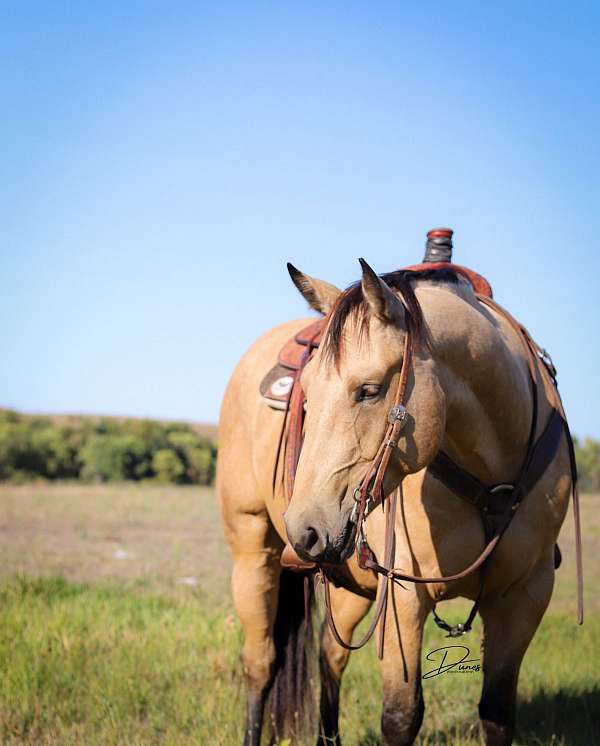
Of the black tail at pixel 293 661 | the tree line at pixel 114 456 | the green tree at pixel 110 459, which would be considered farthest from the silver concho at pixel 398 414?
the green tree at pixel 110 459

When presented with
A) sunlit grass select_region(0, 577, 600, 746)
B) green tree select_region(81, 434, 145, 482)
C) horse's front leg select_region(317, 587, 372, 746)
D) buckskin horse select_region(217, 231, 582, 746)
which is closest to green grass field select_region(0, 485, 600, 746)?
sunlit grass select_region(0, 577, 600, 746)

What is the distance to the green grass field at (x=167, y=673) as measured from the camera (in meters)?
4.04

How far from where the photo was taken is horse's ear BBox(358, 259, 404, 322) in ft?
7.33

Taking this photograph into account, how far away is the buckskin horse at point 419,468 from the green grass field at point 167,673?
0.54 metres

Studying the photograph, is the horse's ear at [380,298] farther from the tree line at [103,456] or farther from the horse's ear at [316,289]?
the tree line at [103,456]

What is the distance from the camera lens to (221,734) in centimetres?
382

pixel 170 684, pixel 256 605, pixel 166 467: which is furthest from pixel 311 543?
pixel 166 467

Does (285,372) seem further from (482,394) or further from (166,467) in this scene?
(166,467)

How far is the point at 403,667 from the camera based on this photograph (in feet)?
9.03

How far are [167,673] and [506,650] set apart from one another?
256 centimetres

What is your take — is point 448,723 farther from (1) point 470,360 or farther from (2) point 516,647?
(1) point 470,360

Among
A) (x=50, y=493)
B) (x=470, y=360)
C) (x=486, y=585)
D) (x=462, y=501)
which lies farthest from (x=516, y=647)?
(x=50, y=493)

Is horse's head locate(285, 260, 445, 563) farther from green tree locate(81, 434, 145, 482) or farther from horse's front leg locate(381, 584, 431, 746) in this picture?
green tree locate(81, 434, 145, 482)

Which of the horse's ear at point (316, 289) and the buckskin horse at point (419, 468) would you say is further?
the horse's ear at point (316, 289)
